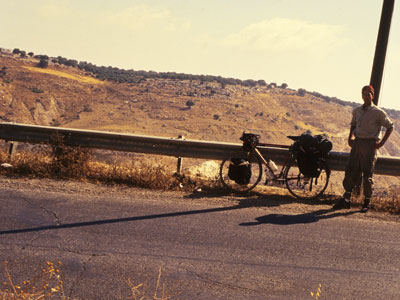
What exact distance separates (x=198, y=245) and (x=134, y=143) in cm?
437

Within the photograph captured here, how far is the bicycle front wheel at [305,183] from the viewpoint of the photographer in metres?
8.53

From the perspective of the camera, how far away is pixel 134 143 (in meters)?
9.56

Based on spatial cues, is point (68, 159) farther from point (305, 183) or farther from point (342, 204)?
point (342, 204)

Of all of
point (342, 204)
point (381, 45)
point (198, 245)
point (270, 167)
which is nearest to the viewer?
point (198, 245)

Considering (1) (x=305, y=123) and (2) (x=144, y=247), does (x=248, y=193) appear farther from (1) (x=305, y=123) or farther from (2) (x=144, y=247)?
(1) (x=305, y=123)

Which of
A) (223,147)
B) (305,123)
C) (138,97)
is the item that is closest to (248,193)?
(223,147)

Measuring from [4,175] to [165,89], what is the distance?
70.4 metres

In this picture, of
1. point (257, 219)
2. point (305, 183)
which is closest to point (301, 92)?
point (305, 183)

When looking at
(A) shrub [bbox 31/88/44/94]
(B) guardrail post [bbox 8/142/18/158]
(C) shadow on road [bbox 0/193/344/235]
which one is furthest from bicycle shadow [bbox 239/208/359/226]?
(A) shrub [bbox 31/88/44/94]

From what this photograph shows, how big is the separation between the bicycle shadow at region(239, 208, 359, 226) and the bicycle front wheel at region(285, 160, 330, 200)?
0.85 m

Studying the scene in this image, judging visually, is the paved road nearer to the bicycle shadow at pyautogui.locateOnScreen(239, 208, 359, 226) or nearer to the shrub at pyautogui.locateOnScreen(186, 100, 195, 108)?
the bicycle shadow at pyautogui.locateOnScreen(239, 208, 359, 226)

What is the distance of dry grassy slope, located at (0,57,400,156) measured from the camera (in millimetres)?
53594

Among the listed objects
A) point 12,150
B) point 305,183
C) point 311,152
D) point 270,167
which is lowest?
point 12,150

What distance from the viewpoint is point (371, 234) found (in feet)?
21.2
